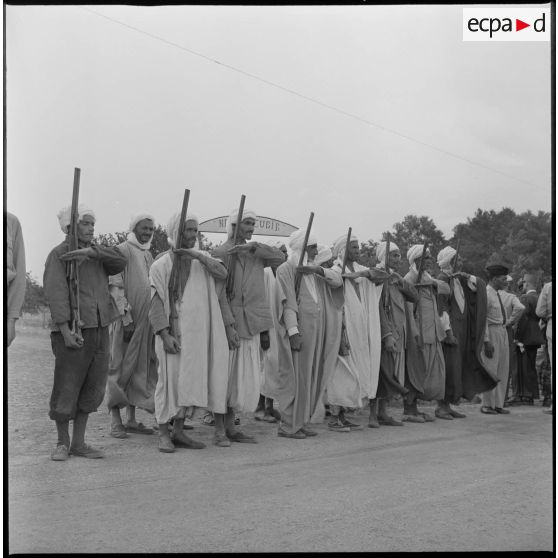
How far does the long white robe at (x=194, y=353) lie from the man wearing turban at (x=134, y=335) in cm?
72

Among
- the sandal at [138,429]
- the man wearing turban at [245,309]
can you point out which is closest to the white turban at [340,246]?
the man wearing turban at [245,309]

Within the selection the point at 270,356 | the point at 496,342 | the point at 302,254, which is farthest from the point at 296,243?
the point at 496,342

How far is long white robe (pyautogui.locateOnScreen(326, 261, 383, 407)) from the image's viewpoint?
7.51 m

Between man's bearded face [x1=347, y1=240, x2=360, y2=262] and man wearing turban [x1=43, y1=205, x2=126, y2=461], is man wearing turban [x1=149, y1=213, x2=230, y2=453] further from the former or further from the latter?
man's bearded face [x1=347, y1=240, x2=360, y2=262]

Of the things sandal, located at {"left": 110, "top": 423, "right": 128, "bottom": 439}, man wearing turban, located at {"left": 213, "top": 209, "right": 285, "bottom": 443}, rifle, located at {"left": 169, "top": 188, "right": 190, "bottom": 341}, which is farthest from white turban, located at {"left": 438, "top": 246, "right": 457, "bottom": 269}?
sandal, located at {"left": 110, "top": 423, "right": 128, "bottom": 439}

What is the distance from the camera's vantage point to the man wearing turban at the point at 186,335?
19.8ft

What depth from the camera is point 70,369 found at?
17.6 feet

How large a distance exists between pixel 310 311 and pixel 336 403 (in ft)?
3.11

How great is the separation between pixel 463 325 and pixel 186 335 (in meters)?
4.25

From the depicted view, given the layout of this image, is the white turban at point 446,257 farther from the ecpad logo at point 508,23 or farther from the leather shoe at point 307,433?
the ecpad logo at point 508,23

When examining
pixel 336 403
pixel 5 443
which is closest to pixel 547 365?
pixel 336 403

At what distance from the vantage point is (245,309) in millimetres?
6746

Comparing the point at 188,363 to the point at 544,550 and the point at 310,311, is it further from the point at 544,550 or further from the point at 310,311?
the point at 544,550

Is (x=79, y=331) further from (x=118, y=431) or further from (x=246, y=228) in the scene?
(x=246, y=228)
